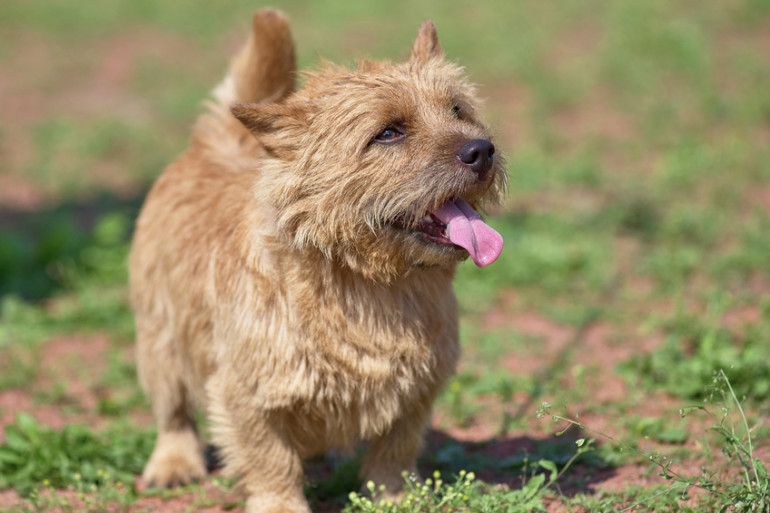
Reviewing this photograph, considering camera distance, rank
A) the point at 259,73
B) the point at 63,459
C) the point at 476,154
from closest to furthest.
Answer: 1. the point at 476,154
2. the point at 63,459
3. the point at 259,73

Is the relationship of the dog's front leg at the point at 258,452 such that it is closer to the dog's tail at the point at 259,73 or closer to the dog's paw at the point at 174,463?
the dog's paw at the point at 174,463

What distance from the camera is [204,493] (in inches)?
173

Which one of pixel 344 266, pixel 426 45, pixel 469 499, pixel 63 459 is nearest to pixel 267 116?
pixel 344 266

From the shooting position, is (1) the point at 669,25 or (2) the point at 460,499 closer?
(2) the point at 460,499

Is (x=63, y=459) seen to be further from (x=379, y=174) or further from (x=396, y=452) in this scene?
(x=379, y=174)

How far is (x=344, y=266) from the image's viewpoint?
3.55 meters

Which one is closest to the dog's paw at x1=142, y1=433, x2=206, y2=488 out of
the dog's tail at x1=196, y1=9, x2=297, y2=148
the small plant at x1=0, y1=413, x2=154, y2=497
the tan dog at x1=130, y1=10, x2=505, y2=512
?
the small plant at x1=0, y1=413, x2=154, y2=497

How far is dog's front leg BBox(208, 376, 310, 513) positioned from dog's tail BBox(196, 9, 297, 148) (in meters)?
1.57

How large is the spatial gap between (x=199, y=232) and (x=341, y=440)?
4.20 feet

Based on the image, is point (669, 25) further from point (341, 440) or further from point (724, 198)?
point (341, 440)

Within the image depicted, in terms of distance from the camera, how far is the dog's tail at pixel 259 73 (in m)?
4.51

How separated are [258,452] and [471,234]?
1.37 m

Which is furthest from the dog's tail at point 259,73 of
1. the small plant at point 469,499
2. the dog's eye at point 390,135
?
the small plant at point 469,499

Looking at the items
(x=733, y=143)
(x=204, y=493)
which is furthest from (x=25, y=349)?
(x=733, y=143)
